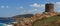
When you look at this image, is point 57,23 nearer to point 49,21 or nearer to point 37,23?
point 49,21

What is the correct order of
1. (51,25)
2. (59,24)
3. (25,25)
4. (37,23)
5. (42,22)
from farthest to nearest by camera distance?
(25,25) → (37,23) → (42,22) → (51,25) → (59,24)

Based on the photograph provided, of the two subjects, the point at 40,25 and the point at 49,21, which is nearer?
the point at 49,21

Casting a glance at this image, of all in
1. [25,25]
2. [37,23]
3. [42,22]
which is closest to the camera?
[42,22]

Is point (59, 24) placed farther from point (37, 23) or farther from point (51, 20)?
point (37, 23)

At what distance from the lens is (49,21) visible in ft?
47.0

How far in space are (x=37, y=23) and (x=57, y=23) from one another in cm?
330

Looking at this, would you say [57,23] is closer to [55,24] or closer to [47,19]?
[55,24]

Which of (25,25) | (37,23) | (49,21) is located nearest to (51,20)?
(49,21)

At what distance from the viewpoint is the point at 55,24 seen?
1352 centimetres

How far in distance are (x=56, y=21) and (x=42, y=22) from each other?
1.92m

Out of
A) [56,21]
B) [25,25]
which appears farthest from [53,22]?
[25,25]

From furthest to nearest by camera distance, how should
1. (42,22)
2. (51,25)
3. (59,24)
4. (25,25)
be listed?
(25,25)
(42,22)
(51,25)
(59,24)

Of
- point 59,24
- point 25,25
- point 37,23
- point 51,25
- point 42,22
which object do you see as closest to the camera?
point 59,24

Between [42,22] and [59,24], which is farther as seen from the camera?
[42,22]
